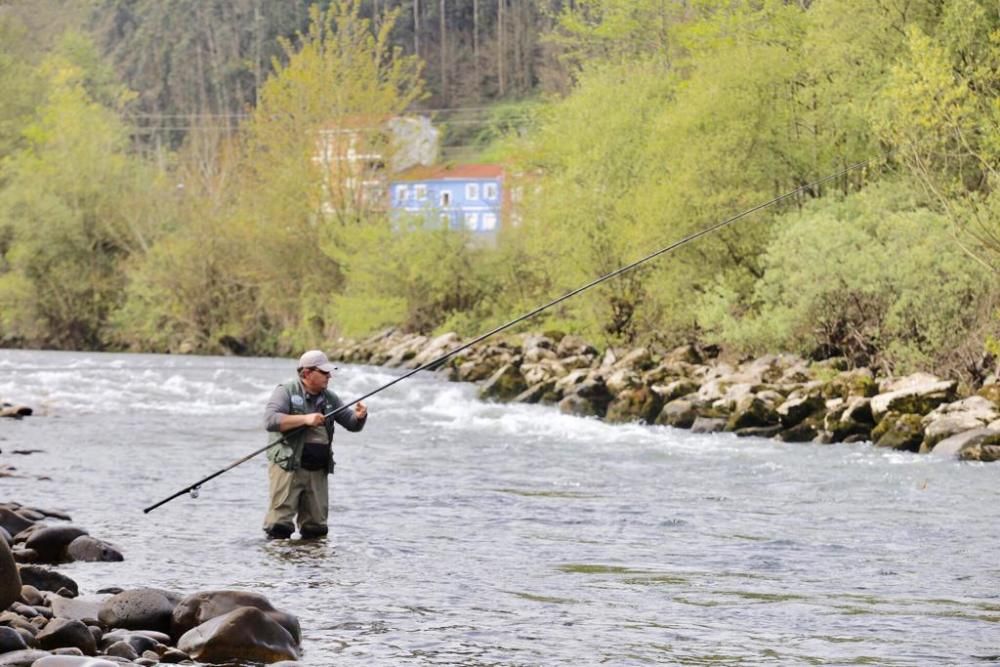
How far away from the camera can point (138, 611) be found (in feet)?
26.6

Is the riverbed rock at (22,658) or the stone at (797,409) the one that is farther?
the stone at (797,409)

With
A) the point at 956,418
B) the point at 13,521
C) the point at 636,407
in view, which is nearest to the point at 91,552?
the point at 13,521

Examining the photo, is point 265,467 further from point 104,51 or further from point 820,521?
point 104,51

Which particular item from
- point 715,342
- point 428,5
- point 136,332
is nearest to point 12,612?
point 715,342

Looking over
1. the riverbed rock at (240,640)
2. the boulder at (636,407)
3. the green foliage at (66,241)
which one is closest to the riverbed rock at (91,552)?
the riverbed rock at (240,640)

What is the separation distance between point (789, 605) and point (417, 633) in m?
2.28

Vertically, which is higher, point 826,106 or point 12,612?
point 826,106

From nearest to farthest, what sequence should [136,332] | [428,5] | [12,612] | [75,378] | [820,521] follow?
1. [12,612]
2. [820,521]
3. [75,378]
4. [136,332]
5. [428,5]

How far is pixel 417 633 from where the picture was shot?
27.5 ft

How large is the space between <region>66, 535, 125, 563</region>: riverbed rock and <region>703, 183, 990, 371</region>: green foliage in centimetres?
1545

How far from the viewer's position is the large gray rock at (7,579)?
303 inches

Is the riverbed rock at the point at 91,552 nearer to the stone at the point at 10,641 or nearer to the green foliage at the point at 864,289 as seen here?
the stone at the point at 10,641

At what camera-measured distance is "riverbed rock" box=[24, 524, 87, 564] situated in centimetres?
1040

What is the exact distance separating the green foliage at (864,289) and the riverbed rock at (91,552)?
1545 cm
